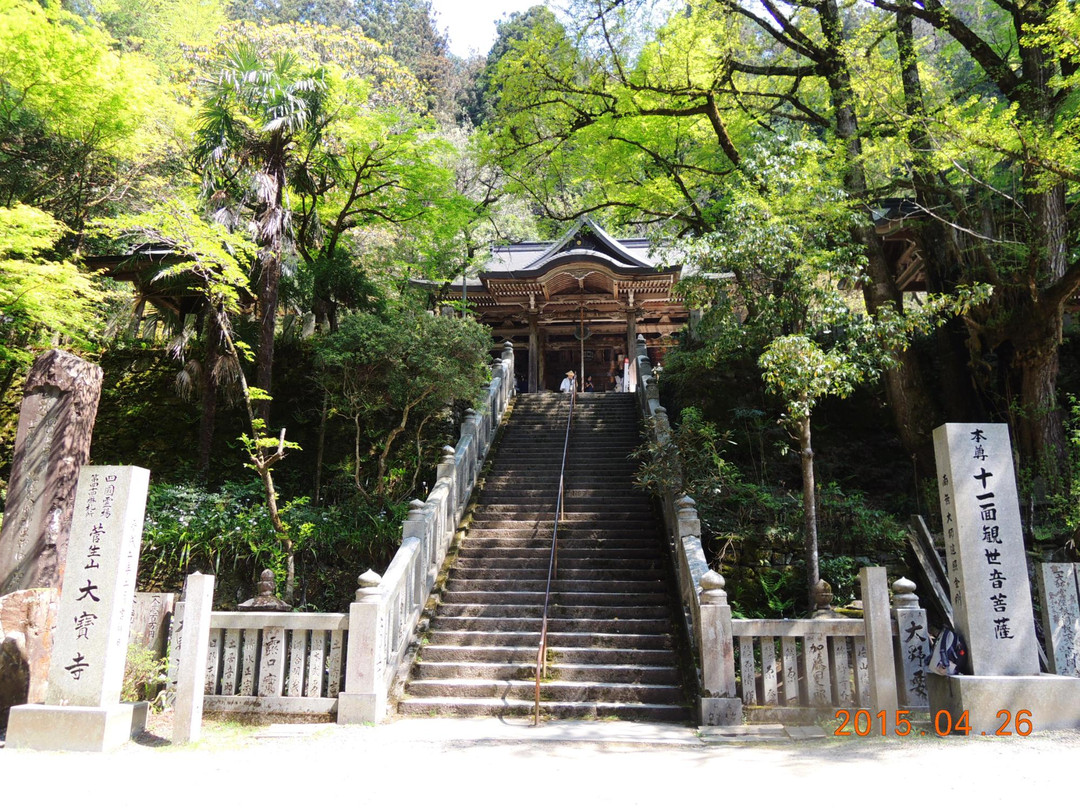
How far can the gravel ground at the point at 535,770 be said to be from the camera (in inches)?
167

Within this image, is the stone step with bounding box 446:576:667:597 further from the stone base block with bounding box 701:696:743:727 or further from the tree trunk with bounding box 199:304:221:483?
the tree trunk with bounding box 199:304:221:483

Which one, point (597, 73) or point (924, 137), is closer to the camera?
point (924, 137)

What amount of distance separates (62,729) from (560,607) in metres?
5.09

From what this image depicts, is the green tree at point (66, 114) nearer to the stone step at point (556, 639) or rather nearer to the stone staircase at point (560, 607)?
the stone staircase at point (560, 607)

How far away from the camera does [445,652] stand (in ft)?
25.5

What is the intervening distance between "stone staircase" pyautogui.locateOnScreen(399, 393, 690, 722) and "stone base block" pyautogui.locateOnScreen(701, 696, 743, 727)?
39cm

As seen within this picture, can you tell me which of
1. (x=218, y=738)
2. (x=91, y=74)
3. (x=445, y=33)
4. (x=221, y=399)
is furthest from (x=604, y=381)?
(x=445, y=33)

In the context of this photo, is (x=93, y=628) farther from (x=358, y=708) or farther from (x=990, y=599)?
(x=990, y=599)

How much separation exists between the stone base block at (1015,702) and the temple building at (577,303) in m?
10.3

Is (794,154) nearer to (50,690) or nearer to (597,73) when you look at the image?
(597,73)

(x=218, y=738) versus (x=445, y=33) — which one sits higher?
(x=445, y=33)

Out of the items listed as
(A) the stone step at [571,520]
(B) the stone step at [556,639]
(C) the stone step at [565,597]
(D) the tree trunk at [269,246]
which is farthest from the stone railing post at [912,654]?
(D) the tree trunk at [269,246]

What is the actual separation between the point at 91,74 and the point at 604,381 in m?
15.6
